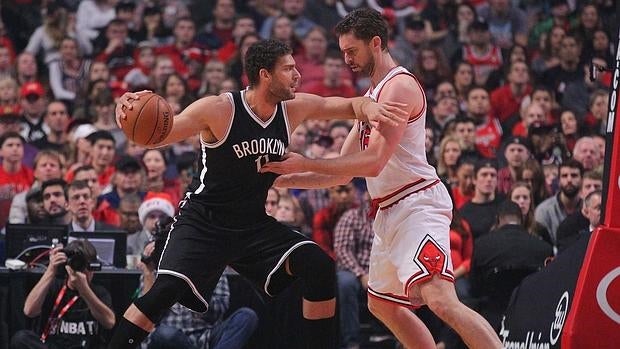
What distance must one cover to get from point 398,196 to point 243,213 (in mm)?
981

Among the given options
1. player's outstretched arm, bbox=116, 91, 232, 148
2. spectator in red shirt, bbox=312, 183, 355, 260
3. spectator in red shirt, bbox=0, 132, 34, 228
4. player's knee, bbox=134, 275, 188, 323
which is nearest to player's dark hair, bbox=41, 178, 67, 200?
spectator in red shirt, bbox=0, 132, 34, 228

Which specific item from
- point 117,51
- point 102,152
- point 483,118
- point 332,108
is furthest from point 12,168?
point 332,108

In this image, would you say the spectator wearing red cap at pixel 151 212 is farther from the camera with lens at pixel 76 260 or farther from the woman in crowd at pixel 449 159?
the woman in crowd at pixel 449 159

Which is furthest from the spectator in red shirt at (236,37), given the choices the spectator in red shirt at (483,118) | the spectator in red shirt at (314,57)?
the spectator in red shirt at (483,118)

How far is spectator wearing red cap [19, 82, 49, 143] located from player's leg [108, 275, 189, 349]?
284 inches

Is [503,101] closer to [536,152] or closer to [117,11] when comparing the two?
[536,152]

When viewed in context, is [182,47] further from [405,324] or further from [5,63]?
[405,324]

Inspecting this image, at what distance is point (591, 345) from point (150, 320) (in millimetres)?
2668

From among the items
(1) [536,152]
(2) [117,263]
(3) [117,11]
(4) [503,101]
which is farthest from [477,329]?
(3) [117,11]

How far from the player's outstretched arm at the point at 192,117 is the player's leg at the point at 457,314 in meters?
1.62

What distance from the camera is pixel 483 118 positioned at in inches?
603

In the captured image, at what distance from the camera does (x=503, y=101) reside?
16.1 meters

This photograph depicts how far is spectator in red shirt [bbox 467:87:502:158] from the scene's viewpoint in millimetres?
15062

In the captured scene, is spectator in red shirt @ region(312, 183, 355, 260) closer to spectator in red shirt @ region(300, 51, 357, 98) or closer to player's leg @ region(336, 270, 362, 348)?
player's leg @ region(336, 270, 362, 348)
